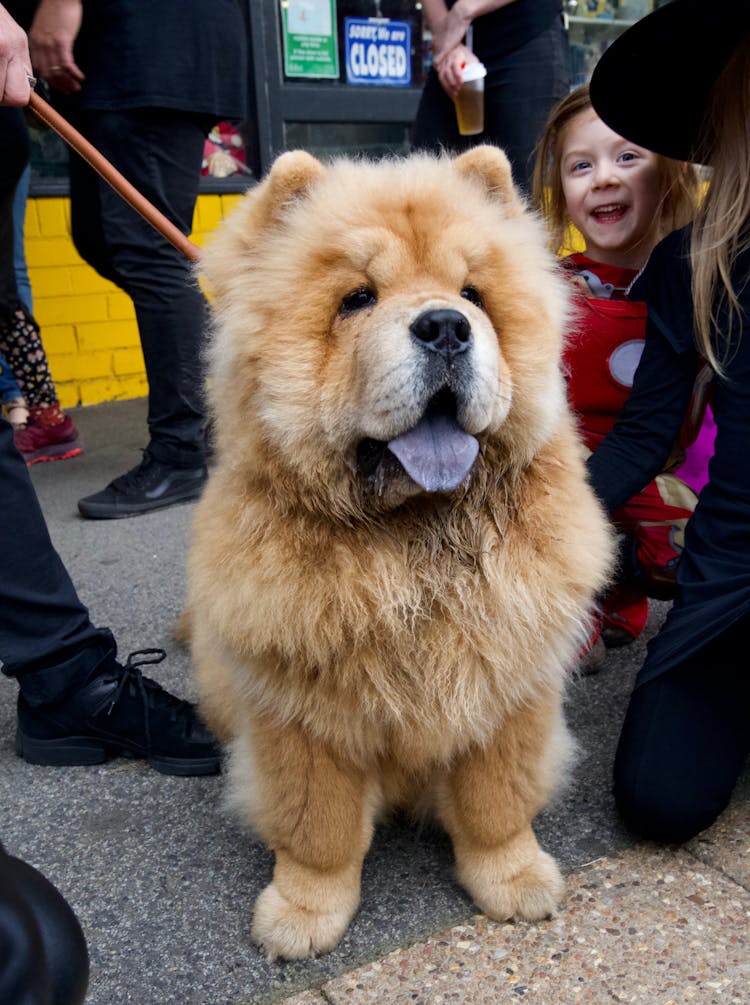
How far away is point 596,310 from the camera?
2.90 m

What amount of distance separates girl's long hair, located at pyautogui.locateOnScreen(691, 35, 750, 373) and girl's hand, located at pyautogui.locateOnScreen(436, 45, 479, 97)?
1.39m

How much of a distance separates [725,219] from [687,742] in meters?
1.23

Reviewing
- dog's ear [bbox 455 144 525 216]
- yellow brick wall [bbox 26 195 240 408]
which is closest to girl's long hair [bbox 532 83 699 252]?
dog's ear [bbox 455 144 525 216]

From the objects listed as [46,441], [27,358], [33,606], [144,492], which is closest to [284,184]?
[33,606]

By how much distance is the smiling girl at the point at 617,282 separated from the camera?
279cm

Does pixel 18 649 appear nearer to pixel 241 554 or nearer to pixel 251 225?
pixel 241 554

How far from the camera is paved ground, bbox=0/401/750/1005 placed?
1706mm

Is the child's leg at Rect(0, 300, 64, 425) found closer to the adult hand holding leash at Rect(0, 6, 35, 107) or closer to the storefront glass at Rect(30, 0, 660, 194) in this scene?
the storefront glass at Rect(30, 0, 660, 194)

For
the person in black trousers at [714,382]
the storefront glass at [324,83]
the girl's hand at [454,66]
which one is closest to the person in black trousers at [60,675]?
the person in black trousers at [714,382]

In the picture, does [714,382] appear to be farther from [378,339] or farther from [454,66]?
[454,66]

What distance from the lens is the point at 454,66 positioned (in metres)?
3.46

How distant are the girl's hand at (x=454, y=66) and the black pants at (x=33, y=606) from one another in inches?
85.5

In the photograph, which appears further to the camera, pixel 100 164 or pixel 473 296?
pixel 100 164

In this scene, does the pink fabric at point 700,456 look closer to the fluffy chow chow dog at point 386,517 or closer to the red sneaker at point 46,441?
the fluffy chow chow dog at point 386,517
